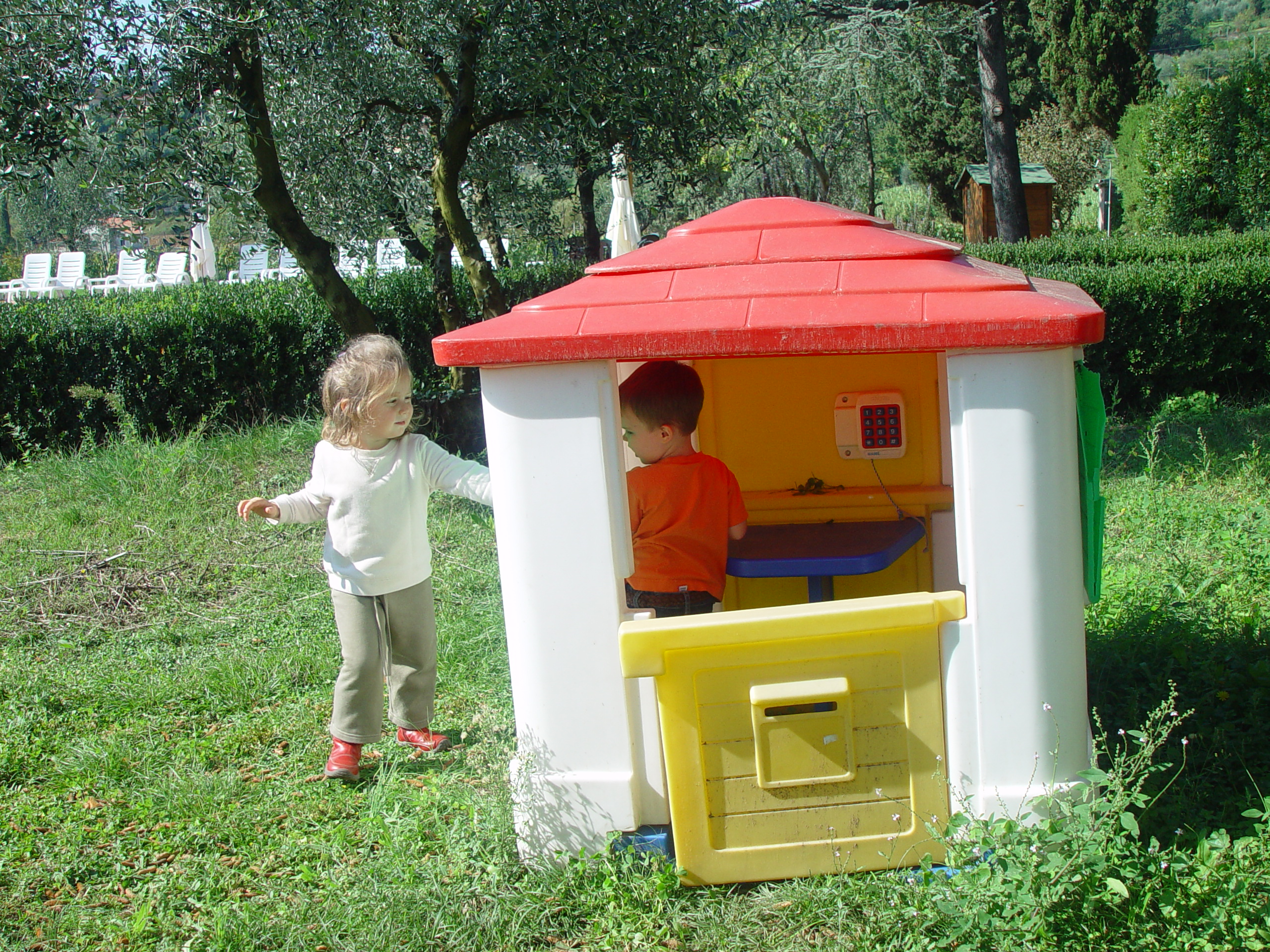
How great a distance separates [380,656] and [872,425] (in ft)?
6.11

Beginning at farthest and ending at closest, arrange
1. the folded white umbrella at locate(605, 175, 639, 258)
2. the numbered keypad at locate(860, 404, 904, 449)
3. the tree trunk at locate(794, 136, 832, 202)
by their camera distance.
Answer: the tree trunk at locate(794, 136, 832, 202)
the folded white umbrella at locate(605, 175, 639, 258)
the numbered keypad at locate(860, 404, 904, 449)

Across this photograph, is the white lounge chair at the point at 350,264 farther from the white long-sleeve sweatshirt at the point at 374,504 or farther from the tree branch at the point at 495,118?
the white long-sleeve sweatshirt at the point at 374,504

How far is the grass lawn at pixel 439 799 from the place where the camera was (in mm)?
2258

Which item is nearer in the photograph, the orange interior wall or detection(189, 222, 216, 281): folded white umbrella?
the orange interior wall

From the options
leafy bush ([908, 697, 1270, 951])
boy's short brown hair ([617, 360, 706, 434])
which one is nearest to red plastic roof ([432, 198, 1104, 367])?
boy's short brown hair ([617, 360, 706, 434])

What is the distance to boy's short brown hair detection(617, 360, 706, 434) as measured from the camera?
10.7 feet

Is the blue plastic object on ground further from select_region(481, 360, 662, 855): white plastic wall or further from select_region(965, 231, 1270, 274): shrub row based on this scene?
select_region(965, 231, 1270, 274): shrub row

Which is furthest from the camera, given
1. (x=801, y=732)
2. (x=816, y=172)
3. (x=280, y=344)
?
(x=816, y=172)

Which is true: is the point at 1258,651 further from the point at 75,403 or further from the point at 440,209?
the point at 75,403

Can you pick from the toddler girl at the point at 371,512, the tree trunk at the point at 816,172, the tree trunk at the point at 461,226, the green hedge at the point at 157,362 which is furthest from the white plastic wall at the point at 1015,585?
the tree trunk at the point at 816,172

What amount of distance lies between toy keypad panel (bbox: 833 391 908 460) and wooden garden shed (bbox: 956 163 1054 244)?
59.6 feet

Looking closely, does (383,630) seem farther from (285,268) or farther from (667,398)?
(285,268)

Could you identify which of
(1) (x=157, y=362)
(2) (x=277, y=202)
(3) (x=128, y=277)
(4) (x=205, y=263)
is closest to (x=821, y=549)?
(2) (x=277, y=202)

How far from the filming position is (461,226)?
24.8 ft
